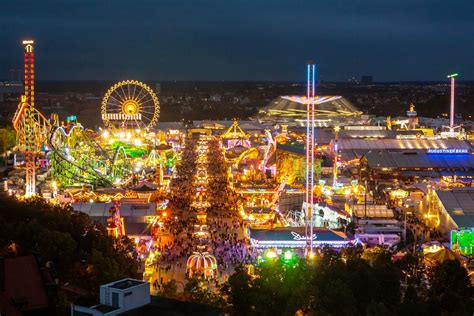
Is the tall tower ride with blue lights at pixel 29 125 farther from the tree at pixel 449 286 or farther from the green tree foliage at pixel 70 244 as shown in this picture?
the tree at pixel 449 286

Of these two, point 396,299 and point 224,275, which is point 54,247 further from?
point 396,299

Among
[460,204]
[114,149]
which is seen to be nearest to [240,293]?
[460,204]

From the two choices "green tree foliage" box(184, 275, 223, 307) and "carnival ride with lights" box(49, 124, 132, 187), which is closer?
"green tree foliage" box(184, 275, 223, 307)

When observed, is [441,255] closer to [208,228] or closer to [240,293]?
[240,293]

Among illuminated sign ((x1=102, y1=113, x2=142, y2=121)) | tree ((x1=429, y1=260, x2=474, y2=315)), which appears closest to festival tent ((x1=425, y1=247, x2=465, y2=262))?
tree ((x1=429, y1=260, x2=474, y2=315))

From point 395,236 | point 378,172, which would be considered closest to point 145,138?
point 378,172

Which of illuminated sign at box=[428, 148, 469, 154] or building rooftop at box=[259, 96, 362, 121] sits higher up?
building rooftop at box=[259, 96, 362, 121]

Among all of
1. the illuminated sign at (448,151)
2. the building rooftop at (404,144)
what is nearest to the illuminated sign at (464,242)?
the illuminated sign at (448,151)

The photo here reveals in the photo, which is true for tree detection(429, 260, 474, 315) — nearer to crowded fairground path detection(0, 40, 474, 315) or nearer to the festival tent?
crowded fairground path detection(0, 40, 474, 315)
